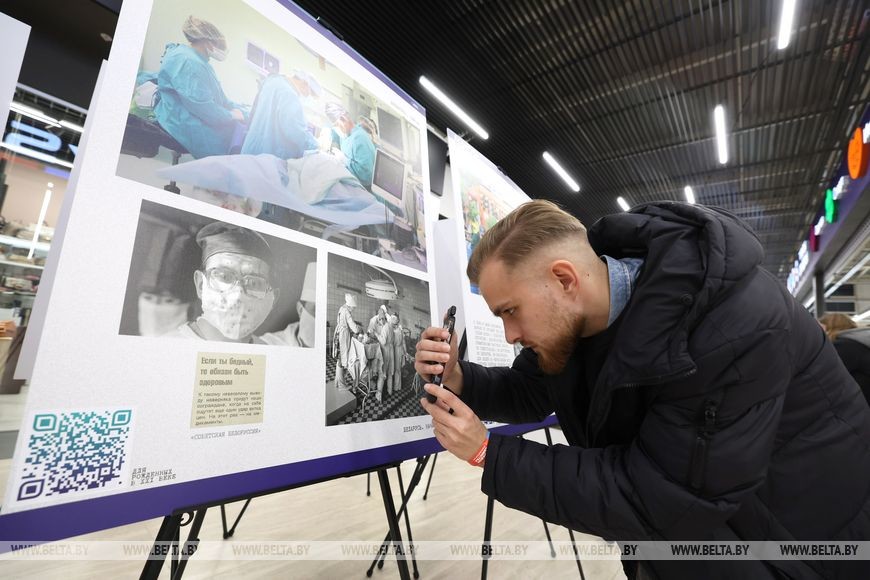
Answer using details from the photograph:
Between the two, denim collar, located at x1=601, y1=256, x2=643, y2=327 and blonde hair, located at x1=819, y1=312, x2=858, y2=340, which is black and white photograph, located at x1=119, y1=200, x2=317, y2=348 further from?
blonde hair, located at x1=819, y1=312, x2=858, y2=340

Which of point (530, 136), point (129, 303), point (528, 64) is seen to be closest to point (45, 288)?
point (129, 303)

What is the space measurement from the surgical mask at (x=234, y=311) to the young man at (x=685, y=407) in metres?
0.44

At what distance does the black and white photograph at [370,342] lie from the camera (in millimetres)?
961

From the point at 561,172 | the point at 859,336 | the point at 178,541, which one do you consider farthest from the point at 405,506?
the point at 561,172

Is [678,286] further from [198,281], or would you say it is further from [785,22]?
[785,22]

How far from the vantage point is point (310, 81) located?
1.13 metres

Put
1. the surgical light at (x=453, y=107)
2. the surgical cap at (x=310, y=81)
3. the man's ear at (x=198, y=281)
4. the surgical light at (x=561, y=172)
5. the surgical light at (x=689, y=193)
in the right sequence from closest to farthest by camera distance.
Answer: the man's ear at (x=198, y=281), the surgical cap at (x=310, y=81), the surgical light at (x=453, y=107), the surgical light at (x=561, y=172), the surgical light at (x=689, y=193)

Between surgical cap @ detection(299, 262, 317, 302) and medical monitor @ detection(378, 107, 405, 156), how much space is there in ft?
2.13

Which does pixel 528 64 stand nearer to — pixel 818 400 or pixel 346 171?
pixel 346 171

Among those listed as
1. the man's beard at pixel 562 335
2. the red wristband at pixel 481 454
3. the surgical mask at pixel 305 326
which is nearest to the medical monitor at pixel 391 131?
the surgical mask at pixel 305 326

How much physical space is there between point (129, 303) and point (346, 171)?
0.70 meters

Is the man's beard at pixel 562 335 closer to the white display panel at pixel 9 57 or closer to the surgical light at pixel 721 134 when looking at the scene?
the white display panel at pixel 9 57

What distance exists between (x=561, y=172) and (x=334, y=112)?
6.19m

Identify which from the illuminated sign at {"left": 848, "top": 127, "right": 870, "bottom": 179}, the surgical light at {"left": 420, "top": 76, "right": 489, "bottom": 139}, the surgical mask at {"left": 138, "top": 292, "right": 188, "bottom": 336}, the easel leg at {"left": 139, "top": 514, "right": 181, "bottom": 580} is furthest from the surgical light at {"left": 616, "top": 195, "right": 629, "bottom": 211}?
the easel leg at {"left": 139, "top": 514, "right": 181, "bottom": 580}
